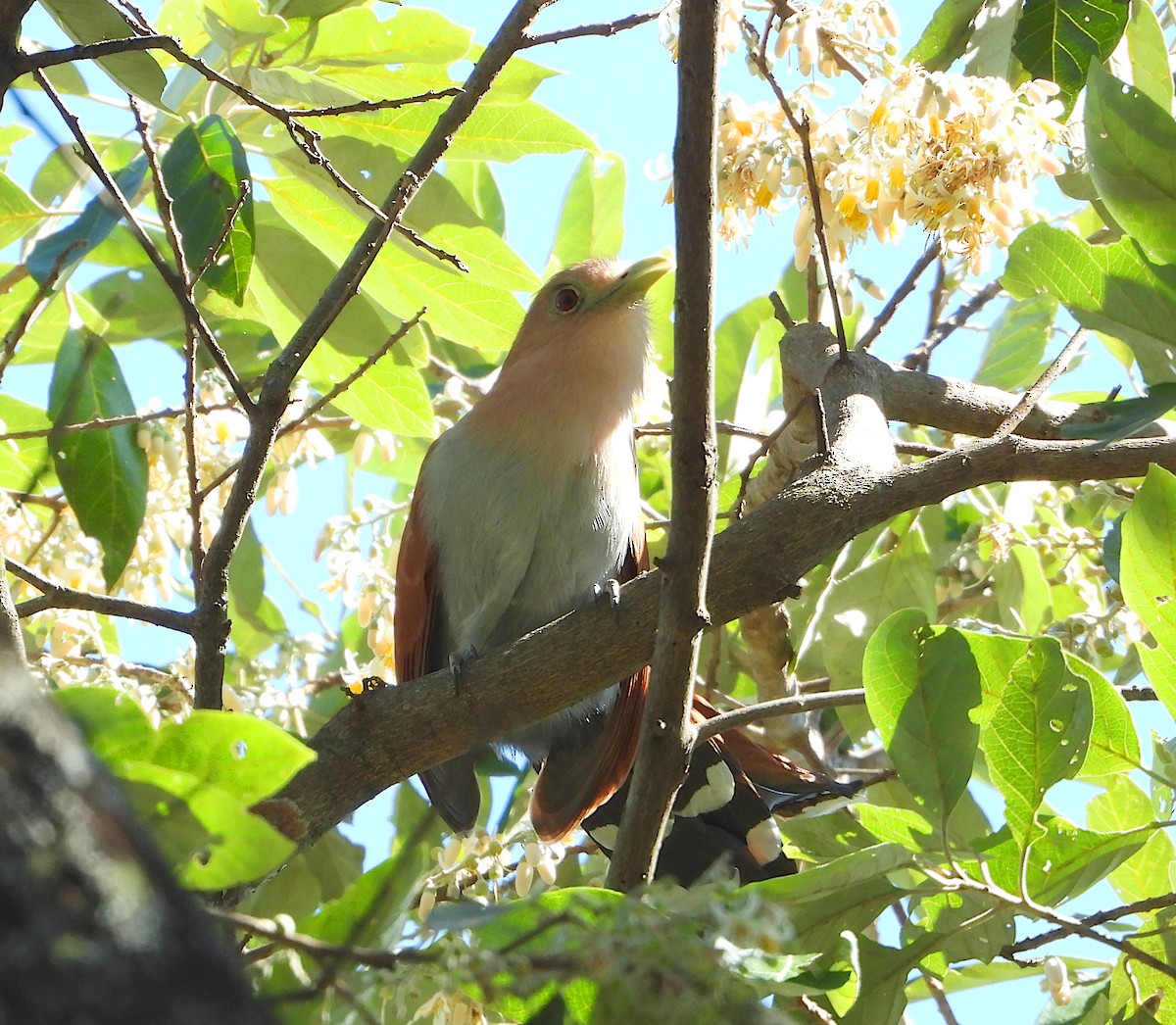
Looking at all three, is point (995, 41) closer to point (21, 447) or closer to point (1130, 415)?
point (1130, 415)

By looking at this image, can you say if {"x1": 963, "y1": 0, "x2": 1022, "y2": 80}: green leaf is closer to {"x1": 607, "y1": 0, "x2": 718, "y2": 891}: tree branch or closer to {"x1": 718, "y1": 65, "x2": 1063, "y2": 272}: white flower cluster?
{"x1": 718, "y1": 65, "x2": 1063, "y2": 272}: white flower cluster

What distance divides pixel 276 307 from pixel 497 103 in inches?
33.3

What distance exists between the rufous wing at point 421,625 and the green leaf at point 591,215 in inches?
62.9

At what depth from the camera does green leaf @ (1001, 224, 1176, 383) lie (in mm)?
2314

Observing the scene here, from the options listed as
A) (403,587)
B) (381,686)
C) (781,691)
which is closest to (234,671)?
(403,587)

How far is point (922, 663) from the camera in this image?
2049 millimetres

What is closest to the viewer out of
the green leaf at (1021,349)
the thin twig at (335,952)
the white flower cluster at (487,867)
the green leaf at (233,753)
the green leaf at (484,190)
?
the thin twig at (335,952)

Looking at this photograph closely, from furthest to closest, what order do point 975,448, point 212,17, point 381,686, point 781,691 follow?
point 781,691
point 212,17
point 381,686
point 975,448

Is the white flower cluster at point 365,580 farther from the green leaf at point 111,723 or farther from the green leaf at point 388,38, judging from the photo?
the green leaf at point 111,723

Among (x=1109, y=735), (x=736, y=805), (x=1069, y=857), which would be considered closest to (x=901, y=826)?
(x=1069, y=857)

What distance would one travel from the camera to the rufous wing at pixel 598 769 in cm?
309

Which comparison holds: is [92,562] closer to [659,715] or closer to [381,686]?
[381,686]

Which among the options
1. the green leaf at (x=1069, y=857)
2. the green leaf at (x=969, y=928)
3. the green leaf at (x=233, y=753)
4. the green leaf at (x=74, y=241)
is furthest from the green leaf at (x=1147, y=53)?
the green leaf at (x=233, y=753)

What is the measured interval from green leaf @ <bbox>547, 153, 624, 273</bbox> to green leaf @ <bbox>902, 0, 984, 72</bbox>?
1.82 meters
